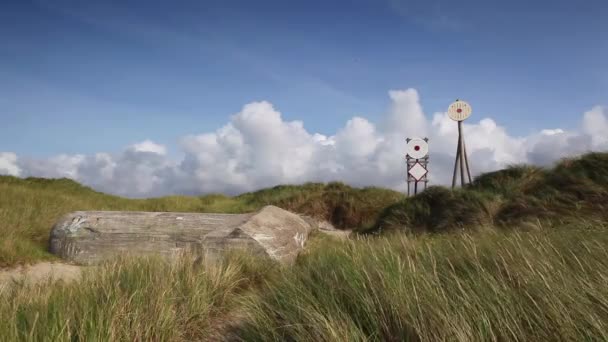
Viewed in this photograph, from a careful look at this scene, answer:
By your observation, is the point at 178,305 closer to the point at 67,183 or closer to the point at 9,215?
the point at 9,215

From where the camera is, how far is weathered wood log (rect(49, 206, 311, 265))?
19.7 ft

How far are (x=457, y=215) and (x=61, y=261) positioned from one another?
6.90 meters

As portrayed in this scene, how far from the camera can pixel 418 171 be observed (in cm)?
1323

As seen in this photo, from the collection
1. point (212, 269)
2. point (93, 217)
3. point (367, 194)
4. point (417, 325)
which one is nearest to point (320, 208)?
point (367, 194)

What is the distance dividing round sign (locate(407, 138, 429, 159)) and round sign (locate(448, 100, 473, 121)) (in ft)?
4.10

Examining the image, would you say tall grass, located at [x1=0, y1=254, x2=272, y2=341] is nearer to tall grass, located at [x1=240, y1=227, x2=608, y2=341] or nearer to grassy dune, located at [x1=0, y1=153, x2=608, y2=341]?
grassy dune, located at [x1=0, y1=153, x2=608, y2=341]

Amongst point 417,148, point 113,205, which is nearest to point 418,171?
point 417,148

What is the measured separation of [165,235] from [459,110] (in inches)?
397

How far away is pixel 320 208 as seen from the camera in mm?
12594

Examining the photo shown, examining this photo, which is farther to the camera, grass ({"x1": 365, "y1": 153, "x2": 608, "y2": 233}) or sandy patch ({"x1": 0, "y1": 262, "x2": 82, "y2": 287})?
grass ({"x1": 365, "y1": 153, "x2": 608, "y2": 233})

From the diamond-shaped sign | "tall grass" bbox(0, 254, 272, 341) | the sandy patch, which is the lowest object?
the sandy patch

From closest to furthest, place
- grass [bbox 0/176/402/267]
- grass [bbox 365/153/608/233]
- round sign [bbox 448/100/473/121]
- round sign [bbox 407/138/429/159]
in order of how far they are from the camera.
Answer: grass [bbox 365/153/608/233] < grass [bbox 0/176/402/267] < round sign [bbox 448/100/473/121] < round sign [bbox 407/138/429/159]

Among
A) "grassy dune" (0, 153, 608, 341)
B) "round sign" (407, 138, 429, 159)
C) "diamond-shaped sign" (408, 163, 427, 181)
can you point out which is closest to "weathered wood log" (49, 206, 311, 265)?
"grassy dune" (0, 153, 608, 341)

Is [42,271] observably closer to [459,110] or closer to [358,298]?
[358,298]
